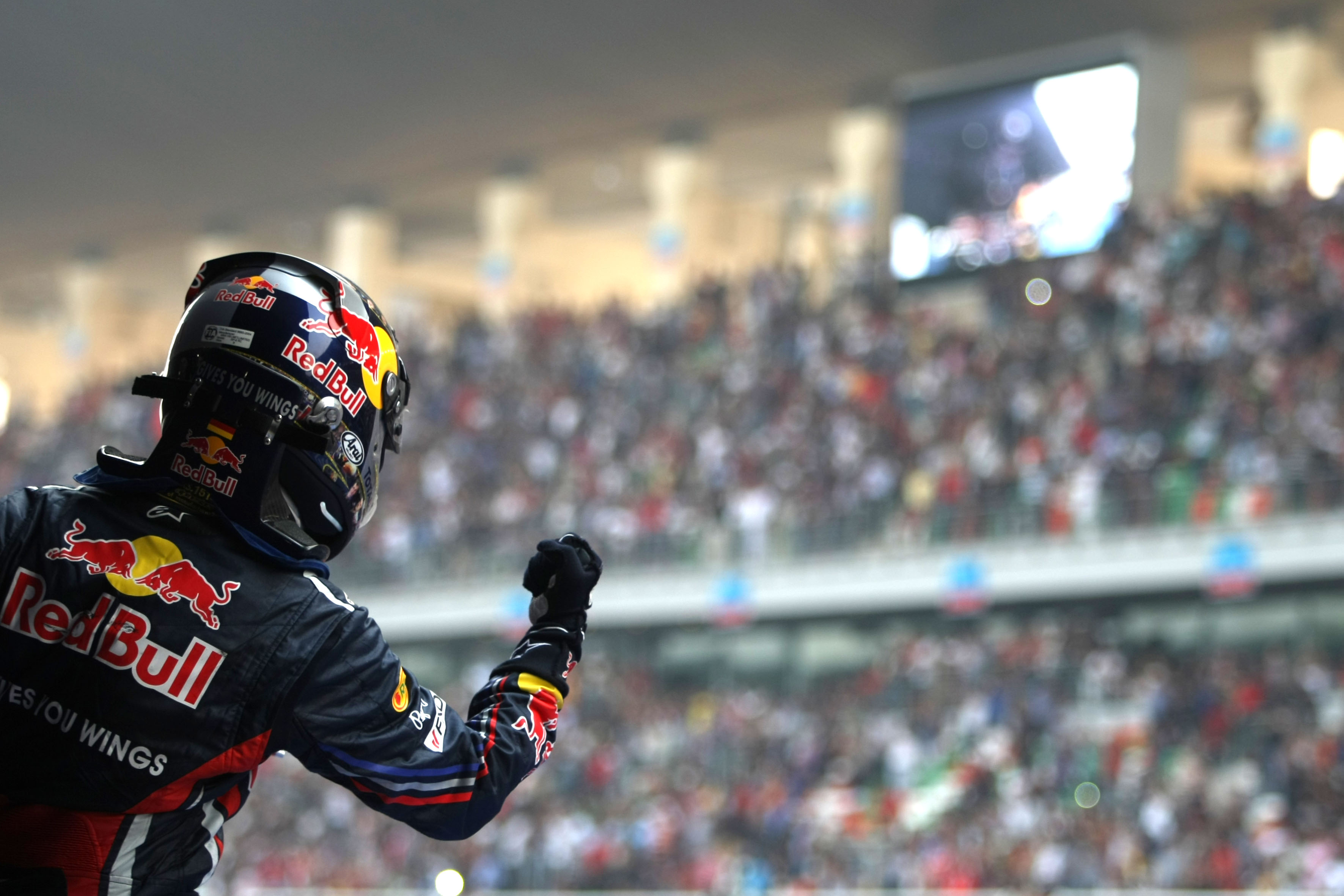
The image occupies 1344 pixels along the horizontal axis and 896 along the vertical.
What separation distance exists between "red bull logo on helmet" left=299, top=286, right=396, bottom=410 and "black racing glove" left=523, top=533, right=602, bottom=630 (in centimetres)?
28

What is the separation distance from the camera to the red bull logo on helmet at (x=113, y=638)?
1742 mm

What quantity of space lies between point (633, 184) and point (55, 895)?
25.7 m

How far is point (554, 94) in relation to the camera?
884 inches

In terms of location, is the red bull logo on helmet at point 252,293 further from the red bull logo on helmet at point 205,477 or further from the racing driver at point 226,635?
the red bull logo on helmet at point 205,477

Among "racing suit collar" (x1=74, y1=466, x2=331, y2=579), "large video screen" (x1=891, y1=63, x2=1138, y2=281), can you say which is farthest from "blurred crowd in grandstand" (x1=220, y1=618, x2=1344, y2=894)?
"racing suit collar" (x1=74, y1=466, x2=331, y2=579)

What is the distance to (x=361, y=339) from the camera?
1986 millimetres

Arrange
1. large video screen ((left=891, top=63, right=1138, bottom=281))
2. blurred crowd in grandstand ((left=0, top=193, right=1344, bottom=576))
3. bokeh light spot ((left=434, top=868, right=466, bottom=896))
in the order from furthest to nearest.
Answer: large video screen ((left=891, top=63, right=1138, bottom=281)), blurred crowd in grandstand ((left=0, top=193, right=1344, bottom=576)), bokeh light spot ((left=434, top=868, right=466, bottom=896))

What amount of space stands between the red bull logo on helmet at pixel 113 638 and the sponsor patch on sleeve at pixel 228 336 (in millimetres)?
335

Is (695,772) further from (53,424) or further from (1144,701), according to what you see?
(53,424)

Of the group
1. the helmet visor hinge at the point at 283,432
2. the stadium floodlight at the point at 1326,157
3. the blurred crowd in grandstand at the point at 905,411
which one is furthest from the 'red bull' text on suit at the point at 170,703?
the stadium floodlight at the point at 1326,157

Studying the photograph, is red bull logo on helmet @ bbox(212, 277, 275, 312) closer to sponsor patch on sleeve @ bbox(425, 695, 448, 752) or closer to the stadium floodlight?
sponsor patch on sleeve @ bbox(425, 695, 448, 752)

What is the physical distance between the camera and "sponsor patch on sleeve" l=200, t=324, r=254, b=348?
1.93 metres

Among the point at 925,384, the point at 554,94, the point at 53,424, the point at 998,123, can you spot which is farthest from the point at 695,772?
the point at 53,424

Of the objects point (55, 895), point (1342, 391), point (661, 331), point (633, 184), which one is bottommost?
point (55, 895)
